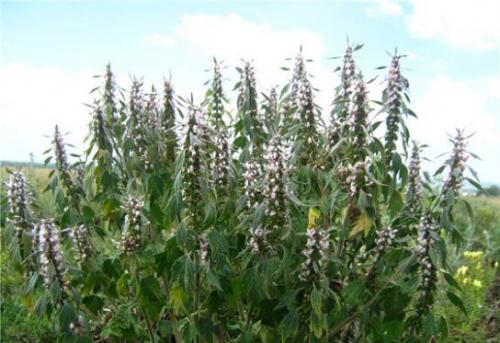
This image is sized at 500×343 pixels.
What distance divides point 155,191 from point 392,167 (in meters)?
1.23

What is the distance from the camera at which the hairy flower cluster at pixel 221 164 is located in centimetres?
271

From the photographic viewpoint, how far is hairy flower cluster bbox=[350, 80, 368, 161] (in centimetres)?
265

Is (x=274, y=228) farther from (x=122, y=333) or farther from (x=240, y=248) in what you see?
(x=122, y=333)

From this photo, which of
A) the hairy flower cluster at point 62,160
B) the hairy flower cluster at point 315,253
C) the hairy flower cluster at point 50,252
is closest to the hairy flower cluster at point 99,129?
the hairy flower cluster at point 62,160

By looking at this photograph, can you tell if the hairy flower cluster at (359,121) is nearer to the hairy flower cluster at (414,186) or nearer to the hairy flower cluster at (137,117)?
the hairy flower cluster at (414,186)

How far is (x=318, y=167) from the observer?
2939 mm

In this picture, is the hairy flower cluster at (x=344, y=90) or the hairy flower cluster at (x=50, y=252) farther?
the hairy flower cluster at (x=344, y=90)

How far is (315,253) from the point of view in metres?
2.66

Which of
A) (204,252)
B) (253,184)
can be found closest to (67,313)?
(204,252)

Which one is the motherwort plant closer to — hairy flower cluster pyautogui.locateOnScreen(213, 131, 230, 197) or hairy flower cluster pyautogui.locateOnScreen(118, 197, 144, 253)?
hairy flower cluster pyautogui.locateOnScreen(118, 197, 144, 253)

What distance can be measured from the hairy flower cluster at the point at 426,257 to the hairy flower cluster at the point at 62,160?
1934 mm

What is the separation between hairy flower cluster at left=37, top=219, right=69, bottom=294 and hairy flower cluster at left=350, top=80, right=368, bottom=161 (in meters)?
1.52

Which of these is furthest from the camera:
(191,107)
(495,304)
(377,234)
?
(495,304)

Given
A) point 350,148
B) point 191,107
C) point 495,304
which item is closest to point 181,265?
point 191,107
